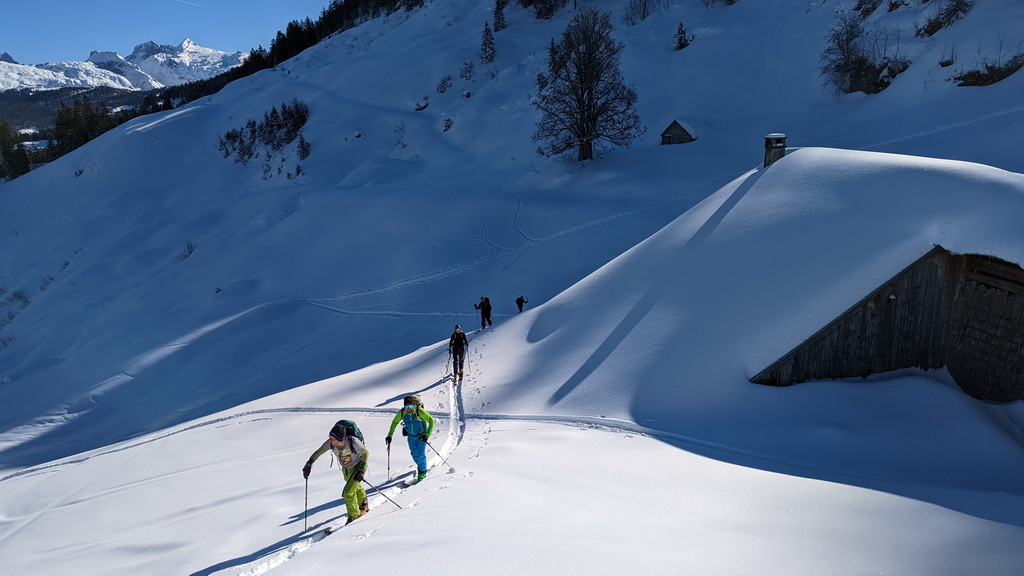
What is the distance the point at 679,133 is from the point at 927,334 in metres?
23.6

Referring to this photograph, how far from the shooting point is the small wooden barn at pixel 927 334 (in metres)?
8.30

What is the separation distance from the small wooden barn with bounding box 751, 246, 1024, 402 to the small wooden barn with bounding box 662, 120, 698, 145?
23257mm

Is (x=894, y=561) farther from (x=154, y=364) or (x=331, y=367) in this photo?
(x=154, y=364)

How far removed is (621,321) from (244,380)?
1225cm

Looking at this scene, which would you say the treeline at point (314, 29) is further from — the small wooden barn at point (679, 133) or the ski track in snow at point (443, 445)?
the ski track in snow at point (443, 445)

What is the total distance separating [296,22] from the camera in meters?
82.4

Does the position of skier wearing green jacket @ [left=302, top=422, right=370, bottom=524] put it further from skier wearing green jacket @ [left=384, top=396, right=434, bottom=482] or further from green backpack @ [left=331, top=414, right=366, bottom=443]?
skier wearing green jacket @ [left=384, top=396, right=434, bottom=482]

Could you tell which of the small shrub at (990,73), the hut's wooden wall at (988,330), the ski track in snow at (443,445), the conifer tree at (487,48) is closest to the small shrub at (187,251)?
the ski track in snow at (443,445)

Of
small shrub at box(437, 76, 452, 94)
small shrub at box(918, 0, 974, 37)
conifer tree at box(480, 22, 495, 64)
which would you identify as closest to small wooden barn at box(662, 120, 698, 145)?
small shrub at box(918, 0, 974, 37)

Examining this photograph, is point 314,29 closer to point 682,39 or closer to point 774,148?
point 682,39

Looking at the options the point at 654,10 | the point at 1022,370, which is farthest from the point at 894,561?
the point at 654,10

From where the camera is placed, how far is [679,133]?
1208 inches

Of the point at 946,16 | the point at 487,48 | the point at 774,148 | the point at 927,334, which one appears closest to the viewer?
the point at 927,334

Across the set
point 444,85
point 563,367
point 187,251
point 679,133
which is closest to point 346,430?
point 563,367
